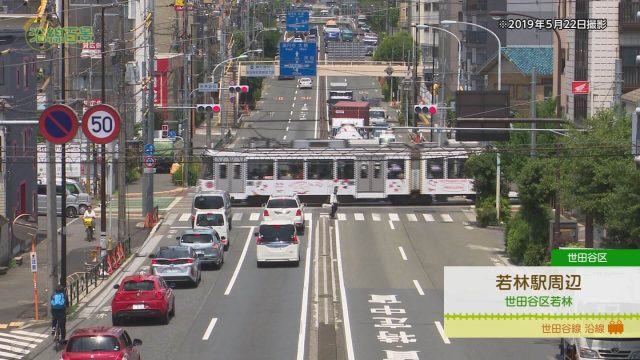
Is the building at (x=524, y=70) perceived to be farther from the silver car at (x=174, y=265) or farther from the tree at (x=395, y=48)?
the tree at (x=395, y=48)

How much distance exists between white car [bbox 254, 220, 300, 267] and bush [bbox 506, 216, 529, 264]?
836 cm

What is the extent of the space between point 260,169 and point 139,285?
30.9 metres

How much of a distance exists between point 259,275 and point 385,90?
280 ft

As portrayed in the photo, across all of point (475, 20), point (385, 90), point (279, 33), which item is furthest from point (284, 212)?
point (279, 33)

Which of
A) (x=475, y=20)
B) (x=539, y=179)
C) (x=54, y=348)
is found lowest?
(x=54, y=348)

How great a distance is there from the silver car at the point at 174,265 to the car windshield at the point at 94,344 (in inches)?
606

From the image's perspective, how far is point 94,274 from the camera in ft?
152

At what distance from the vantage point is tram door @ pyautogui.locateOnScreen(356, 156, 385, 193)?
222 ft

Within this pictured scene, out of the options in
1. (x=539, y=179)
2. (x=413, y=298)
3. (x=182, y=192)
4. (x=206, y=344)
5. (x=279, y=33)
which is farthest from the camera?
(x=279, y=33)

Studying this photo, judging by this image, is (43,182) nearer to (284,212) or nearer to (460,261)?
(284,212)

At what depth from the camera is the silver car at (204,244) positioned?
1932 inches

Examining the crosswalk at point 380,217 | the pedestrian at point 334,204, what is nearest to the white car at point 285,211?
the pedestrian at point 334,204

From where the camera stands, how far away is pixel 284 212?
191 ft

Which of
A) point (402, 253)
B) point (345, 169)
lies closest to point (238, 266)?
point (402, 253)
